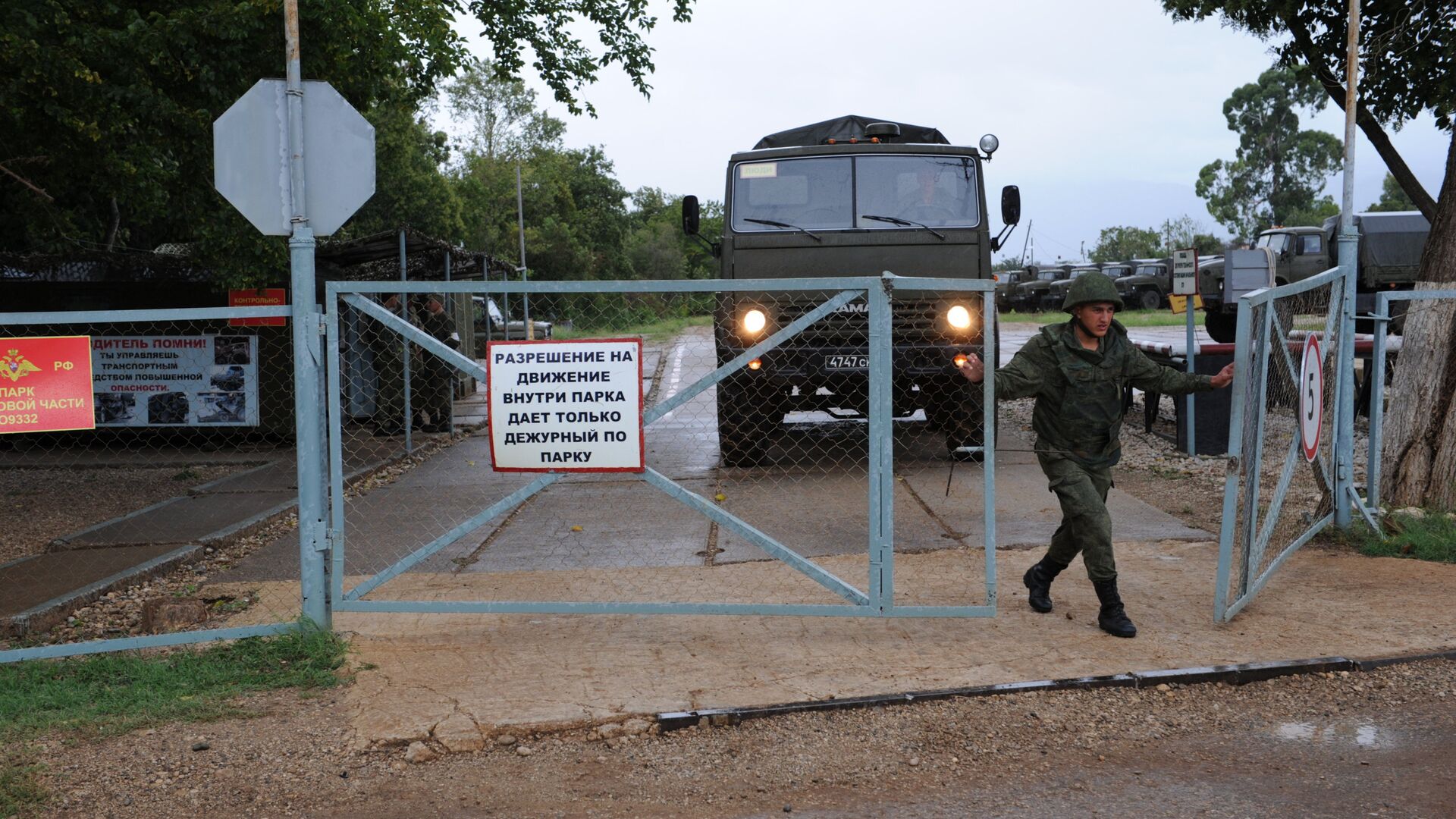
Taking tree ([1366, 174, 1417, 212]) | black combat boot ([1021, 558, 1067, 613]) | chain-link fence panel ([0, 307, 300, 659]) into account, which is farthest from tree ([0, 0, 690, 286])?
tree ([1366, 174, 1417, 212])

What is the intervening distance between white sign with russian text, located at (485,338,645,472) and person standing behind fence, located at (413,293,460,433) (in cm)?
874

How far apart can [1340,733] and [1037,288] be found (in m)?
36.1

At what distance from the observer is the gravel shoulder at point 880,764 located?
3.71m

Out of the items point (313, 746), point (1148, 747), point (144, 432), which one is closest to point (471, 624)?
point (313, 746)

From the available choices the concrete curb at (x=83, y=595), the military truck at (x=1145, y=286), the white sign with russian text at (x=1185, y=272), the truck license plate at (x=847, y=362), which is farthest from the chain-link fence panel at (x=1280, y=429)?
the military truck at (x=1145, y=286)

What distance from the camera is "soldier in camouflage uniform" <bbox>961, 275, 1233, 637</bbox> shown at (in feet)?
17.0

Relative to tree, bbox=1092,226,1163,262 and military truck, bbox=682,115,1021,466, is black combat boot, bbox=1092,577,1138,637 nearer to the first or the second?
military truck, bbox=682,115,1021,466

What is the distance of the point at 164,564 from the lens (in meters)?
6.89

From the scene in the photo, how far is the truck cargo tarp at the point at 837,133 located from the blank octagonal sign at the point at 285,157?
225 inches

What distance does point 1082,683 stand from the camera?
4.59 m

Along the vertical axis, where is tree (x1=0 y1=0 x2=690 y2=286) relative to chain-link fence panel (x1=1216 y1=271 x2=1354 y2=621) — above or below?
above

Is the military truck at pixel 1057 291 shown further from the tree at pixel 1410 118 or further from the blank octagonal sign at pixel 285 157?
the blank octagonal sign at pixel 285 157

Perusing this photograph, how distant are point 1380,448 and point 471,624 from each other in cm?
584

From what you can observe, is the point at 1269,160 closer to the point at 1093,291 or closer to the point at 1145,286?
the point at 1145,286
